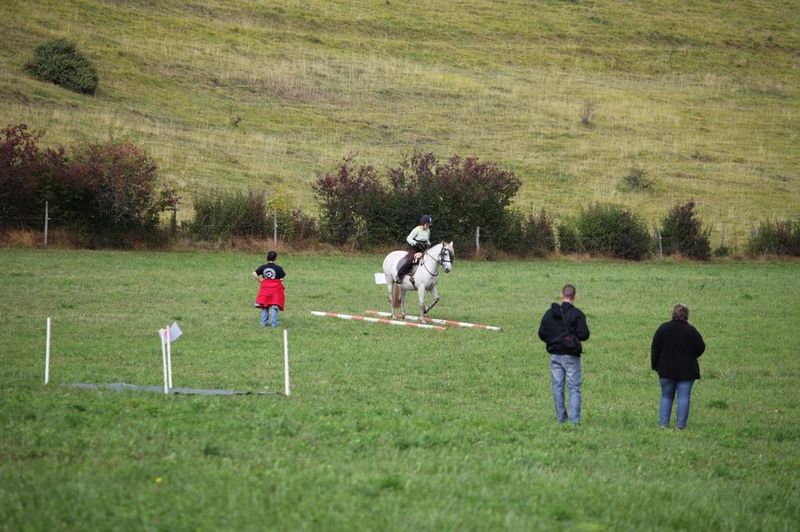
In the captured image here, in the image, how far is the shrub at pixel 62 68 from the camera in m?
70.2

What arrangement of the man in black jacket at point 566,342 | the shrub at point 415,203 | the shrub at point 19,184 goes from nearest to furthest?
the man in black jacket at point 566,342, the shrub at point 19,184, the shrub at point 415,203

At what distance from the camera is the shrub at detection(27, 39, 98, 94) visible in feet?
230

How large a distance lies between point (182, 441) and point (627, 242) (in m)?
43.1

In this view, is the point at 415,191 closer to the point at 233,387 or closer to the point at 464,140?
the point at 464,140

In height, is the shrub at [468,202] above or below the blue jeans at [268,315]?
above

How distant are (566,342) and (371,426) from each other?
327 centimetres

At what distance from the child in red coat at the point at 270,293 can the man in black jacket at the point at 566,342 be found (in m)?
11.5

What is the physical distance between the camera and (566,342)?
14.8 m

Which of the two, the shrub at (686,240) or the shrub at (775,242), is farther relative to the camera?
the shrub at (775,242)

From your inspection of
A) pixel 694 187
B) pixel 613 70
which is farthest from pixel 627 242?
pixel 613 70

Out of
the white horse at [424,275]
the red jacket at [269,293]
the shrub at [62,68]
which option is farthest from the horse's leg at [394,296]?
the shrub at [62,68]

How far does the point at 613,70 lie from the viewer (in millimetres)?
101750

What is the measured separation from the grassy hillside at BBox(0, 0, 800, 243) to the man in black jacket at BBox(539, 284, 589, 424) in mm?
41181

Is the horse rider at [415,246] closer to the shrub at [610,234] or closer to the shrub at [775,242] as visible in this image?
the shrub at [610,234]
